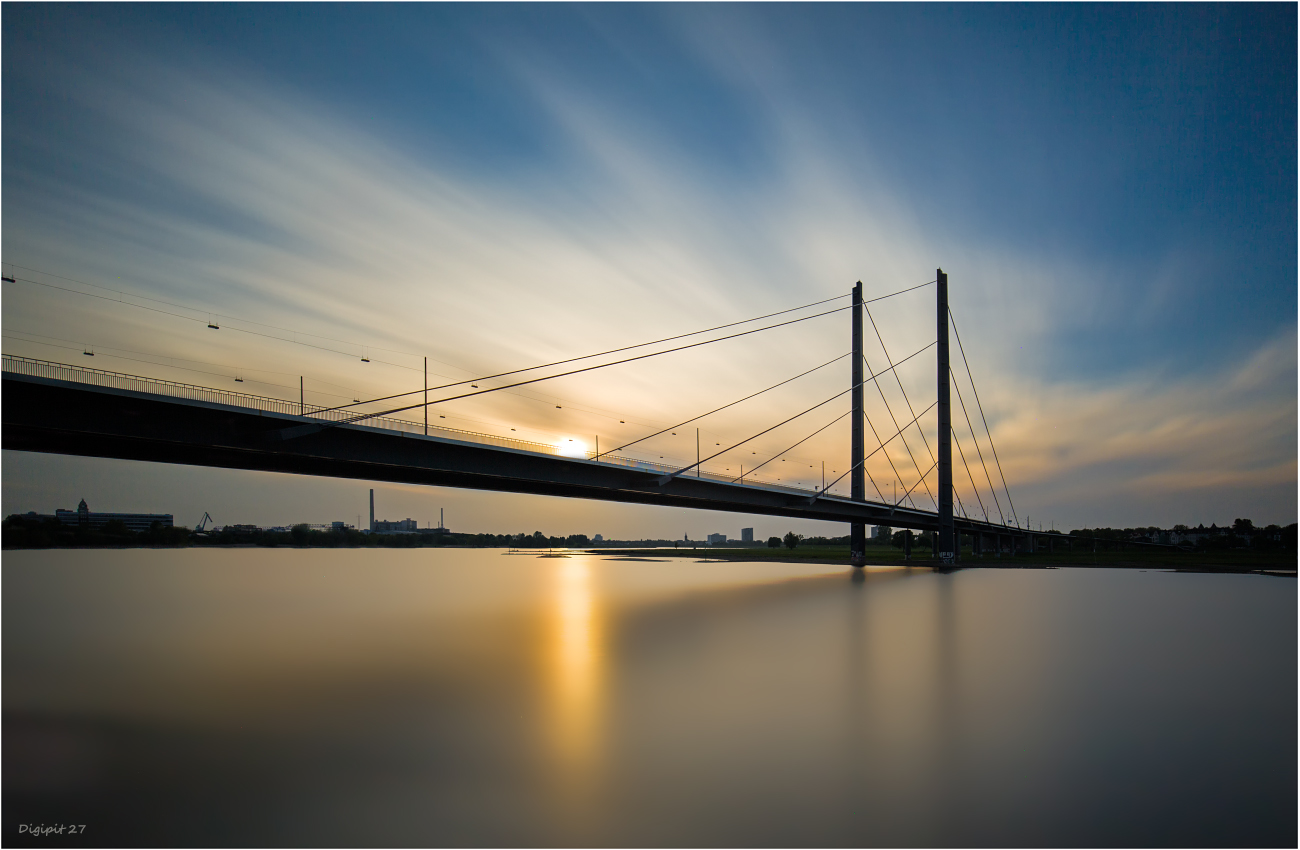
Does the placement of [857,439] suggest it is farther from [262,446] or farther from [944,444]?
[262,446]

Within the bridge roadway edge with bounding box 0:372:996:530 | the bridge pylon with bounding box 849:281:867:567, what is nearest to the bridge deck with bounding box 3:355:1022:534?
the bridge roadway edge with bounding box 0:372:996:530

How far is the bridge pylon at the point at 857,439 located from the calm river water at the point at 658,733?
136ft

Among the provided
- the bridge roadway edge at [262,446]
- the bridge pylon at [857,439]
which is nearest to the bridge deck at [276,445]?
the bridge roadway edge at [262,446]

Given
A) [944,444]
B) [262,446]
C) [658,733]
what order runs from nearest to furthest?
[658,733] → [262,446] → [944,444]

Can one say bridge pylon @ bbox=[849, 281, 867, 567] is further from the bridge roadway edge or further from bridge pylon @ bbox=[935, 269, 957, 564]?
the bridge roadway edge

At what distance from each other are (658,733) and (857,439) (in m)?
60.9

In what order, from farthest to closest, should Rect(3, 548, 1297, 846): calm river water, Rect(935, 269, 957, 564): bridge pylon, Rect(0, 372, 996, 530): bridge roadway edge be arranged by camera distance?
Rect(935, 269, 957, 564): bridge pylon < Rect(0, 372, 996, 530): bridge roadway edge < Rect(3, 548, 1297, 846): calm river water

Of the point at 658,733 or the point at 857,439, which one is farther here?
the point at 857,439

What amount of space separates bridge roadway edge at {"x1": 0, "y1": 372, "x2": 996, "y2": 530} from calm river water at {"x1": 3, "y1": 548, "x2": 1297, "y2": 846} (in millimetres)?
6735

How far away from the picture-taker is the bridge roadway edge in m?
22.8

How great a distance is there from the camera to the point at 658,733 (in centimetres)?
1087

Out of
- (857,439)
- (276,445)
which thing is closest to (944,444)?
(857,439)

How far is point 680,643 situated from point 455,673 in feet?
22.6

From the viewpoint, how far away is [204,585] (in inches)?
1848
